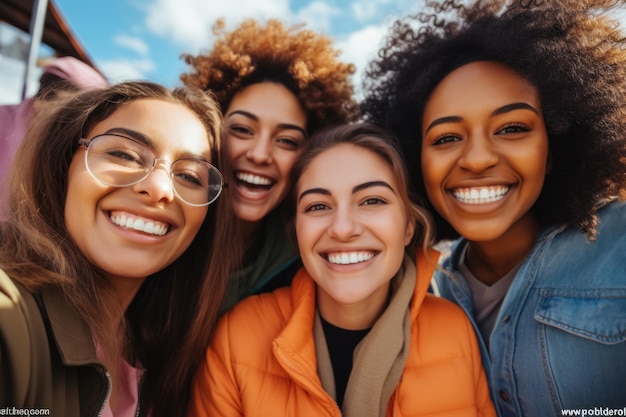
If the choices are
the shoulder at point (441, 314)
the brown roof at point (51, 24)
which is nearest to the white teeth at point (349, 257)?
the shoulder at point (441, 314)

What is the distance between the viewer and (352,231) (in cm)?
208

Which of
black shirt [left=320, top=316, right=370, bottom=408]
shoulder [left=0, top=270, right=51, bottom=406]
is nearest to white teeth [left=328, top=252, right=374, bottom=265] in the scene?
black shirt [left=320, top=316, right=370, bottom=408]

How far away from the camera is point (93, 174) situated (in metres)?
1.77

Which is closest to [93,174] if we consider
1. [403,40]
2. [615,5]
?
[403,40]

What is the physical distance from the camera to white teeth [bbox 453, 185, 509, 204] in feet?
7.10

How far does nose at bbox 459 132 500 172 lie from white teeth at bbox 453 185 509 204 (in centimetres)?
12

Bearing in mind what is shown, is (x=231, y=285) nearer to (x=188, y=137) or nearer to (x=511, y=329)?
(x=188, y=137)

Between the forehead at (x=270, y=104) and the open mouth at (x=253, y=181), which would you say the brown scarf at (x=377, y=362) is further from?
the forehead at (x=270, y=104)

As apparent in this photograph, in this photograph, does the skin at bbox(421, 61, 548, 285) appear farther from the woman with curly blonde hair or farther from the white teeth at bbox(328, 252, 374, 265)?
the woman with curly blonde hair

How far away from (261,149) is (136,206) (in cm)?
97

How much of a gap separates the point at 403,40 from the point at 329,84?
60 centimetres

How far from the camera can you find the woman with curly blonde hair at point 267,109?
265 cm

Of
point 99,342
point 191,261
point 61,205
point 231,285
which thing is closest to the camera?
point 99,342

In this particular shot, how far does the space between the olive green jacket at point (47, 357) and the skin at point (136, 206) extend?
0.27 m
